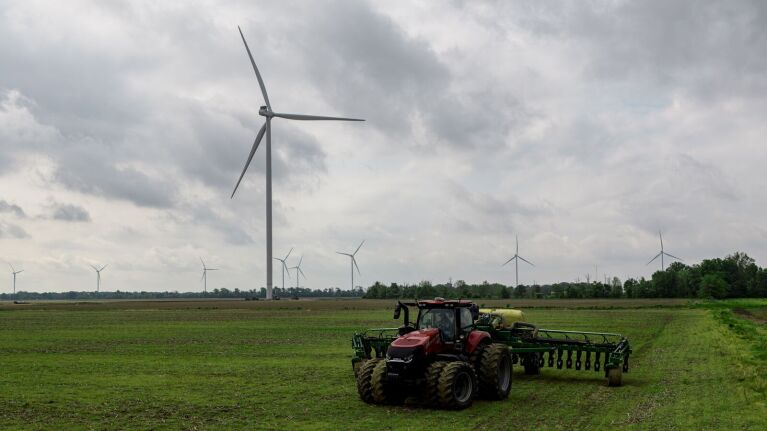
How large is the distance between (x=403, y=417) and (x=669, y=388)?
28.7 ft

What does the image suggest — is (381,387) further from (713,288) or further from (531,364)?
(713,288)

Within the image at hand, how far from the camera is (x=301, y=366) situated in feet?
92.0

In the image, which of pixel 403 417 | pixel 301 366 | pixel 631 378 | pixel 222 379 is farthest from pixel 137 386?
pixel 631 378

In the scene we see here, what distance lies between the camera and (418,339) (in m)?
18.1

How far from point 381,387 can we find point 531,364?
856cm

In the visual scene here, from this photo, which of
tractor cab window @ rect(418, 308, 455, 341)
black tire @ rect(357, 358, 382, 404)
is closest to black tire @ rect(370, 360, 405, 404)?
black tire @ rect(357, 358, 382, 404)

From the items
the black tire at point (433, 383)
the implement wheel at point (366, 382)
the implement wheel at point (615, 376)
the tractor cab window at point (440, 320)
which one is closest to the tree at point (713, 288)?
the implement wheel at point (615, 376)

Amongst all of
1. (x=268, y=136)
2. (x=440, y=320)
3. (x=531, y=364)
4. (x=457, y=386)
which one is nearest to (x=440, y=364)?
(x=457, y=386)

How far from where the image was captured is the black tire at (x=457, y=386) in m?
17.3

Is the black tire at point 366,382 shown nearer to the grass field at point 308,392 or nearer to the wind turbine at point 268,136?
the grass field at point 308,392

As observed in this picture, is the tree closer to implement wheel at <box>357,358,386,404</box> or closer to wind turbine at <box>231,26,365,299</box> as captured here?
wind turbine at <box>231,26,365,299</box>

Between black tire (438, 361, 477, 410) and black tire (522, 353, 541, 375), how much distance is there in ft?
22.0

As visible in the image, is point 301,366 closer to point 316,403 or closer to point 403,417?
point 316,403

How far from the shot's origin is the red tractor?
1756cm
